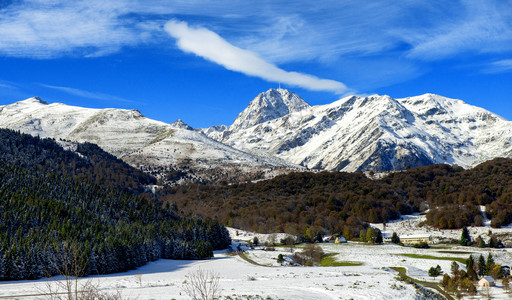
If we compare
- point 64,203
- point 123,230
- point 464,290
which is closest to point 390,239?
point 464,290

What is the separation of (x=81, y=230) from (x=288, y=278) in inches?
2263

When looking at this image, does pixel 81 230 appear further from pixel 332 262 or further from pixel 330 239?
pixel 330 239

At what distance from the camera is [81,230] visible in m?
101

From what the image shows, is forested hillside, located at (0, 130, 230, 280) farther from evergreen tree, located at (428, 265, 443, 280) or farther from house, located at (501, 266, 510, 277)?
house, located at (501, 266, 510, 277)

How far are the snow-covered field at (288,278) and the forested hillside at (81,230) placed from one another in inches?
188

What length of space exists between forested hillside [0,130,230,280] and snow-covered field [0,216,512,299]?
476 cm

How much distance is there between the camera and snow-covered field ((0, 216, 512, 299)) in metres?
51.9

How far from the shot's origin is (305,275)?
233 feet

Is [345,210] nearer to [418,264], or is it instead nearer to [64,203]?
[418,264]

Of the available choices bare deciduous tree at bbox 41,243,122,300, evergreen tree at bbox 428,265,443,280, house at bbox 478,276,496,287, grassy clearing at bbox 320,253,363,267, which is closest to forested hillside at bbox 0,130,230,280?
bare deciduous tree at bbox 41,243,122,300

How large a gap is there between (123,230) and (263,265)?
34441 millimetres

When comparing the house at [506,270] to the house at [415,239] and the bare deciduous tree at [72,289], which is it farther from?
the bare deciduous tree at [72,289]

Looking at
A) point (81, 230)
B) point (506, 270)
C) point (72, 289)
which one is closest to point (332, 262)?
point (506, 270)

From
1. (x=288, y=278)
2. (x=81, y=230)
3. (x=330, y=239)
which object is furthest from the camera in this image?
(x=330, y=239)
